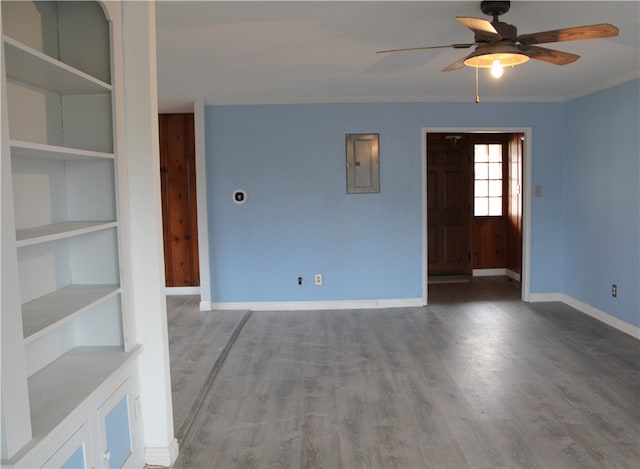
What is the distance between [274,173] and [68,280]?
3.49 meters

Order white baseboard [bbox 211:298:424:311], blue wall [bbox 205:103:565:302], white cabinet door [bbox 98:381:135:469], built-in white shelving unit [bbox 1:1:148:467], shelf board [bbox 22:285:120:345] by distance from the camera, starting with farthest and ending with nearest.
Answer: white baseboard [bbox 211:298:424:311] < blue wall [bbox 205:103:565:302] < white cabinet door [bbox 98:381:135:469] < built-in white shelving unit [bbox 1:1:148:467] < shelf board [bbox 22:285:120:345]

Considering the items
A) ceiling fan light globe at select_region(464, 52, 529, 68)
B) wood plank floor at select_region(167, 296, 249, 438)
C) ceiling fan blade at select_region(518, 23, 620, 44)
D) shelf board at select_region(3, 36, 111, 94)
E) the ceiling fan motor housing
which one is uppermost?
the ceiling fan motor housing

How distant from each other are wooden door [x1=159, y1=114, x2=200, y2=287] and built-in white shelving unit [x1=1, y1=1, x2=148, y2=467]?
410cm

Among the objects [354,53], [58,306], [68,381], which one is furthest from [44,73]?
[354,53]

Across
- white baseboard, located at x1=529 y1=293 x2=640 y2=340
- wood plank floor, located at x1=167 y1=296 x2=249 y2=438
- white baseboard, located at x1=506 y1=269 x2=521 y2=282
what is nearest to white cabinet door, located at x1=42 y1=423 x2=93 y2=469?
wood plank floor, located at x1=167 y1=296 x2=249 y2=438

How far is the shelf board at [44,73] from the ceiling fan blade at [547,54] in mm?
2068

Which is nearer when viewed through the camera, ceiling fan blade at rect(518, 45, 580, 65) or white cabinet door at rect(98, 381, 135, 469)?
white cabinet door at rect(98, 381, 135, 469)

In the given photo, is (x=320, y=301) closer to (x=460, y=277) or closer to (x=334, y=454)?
(x=460, y=277)

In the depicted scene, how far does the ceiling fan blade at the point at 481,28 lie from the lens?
7.38ft

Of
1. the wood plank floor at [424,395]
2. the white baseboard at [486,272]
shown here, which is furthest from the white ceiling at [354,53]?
the white baseboard at [486,272]

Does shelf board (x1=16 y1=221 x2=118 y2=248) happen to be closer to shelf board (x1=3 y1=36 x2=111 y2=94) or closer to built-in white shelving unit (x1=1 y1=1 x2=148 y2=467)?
built-in white shelving unit (x1=1 y1=1 x2=148 y2=467)

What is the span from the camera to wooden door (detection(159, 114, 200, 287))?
6438mm

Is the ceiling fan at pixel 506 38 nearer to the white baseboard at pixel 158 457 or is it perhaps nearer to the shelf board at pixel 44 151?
the shelf board at pixel 44 151

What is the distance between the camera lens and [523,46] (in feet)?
8.58
